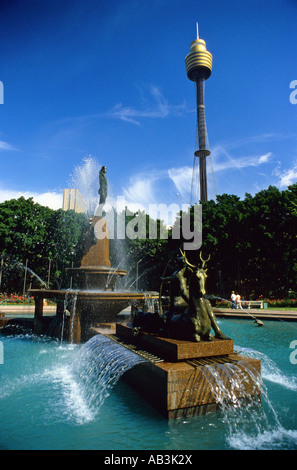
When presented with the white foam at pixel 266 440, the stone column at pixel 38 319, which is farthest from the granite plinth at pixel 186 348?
the stone column at pixel 38 319

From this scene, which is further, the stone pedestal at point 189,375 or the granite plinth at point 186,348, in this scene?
the granite plinth at point 186,348

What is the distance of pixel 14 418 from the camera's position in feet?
17.3

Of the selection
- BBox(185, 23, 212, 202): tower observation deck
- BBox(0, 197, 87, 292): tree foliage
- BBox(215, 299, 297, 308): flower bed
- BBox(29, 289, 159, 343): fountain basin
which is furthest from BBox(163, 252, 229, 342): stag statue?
BBox(185, 23, 212, 202): tower observation deck

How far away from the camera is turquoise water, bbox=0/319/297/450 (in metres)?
4.43

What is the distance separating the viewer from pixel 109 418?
5.30m

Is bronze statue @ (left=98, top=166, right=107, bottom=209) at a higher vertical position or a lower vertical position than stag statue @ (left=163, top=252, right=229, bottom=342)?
higher

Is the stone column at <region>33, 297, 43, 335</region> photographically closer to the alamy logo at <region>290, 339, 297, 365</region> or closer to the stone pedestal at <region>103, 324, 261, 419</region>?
the stone pedestal at <region>103, 324, 261, 419</region>

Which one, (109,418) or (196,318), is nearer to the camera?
(109,418)

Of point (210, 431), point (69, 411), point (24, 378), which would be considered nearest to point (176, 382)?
point (210, 431)

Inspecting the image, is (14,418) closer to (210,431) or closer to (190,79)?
(210,431)

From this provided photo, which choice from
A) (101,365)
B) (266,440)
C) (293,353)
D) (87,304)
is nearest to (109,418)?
(101,365)

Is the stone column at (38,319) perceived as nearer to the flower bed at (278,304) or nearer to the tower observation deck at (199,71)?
the flower bed at (278,304)

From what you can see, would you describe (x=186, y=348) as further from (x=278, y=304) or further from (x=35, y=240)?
(x=35, y=240)

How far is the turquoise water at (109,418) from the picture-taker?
4.43 metres
